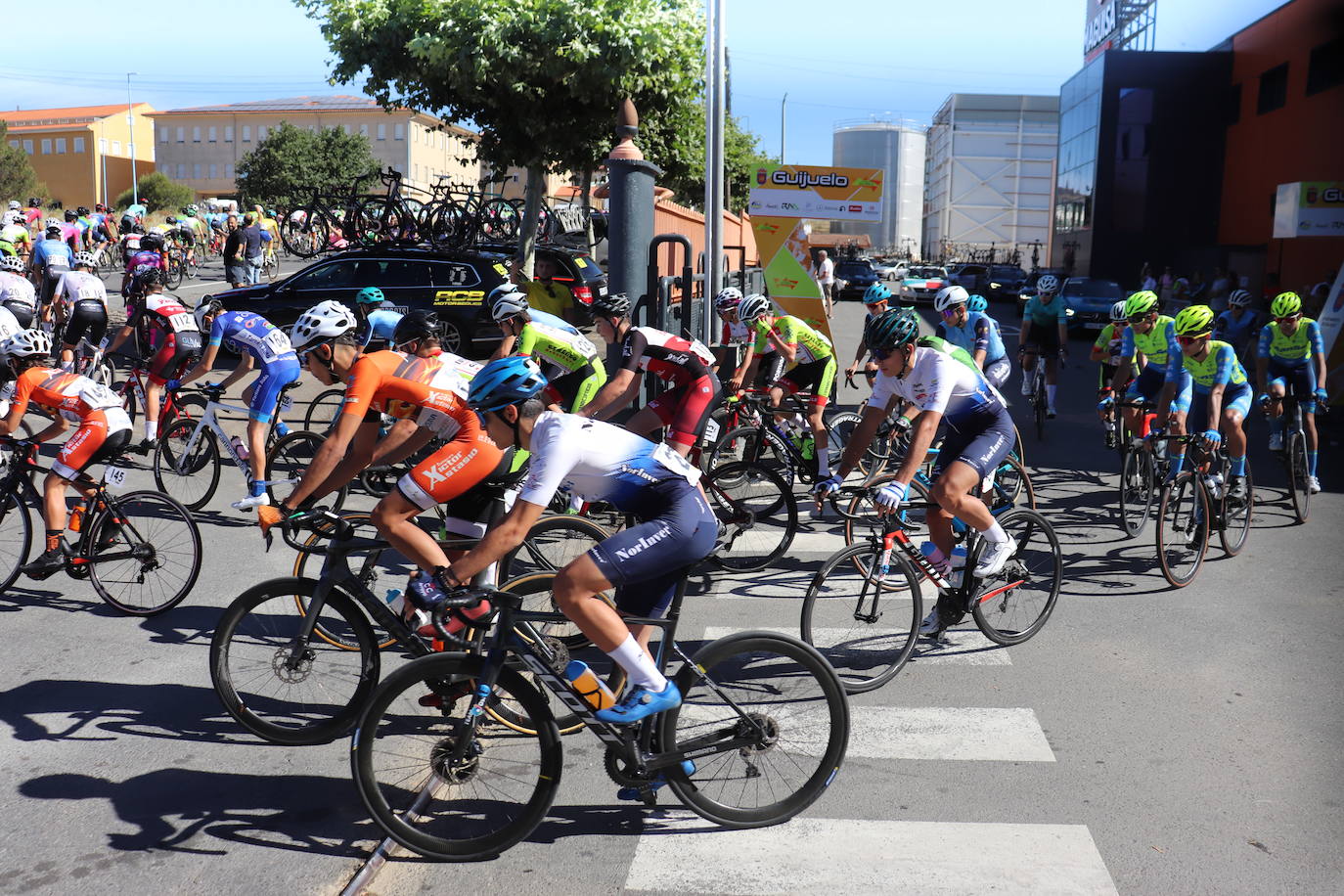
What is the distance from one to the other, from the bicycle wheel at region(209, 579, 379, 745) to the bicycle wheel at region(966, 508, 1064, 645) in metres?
3.33

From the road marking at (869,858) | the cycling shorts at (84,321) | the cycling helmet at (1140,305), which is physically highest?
the cycling helmet at (1140,305)

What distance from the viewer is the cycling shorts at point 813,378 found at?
10.4 metres

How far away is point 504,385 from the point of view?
416 cm

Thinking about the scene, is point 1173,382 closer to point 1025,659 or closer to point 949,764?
point 1025,659

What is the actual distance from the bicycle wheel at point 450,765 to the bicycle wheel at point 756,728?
0.51 m

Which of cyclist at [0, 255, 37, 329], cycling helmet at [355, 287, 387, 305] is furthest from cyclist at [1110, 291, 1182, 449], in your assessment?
cyclist at [0, 255, 37, 329]

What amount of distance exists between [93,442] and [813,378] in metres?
6.26

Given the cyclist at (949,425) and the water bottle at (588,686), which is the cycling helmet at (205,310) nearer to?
the cyclist at (949,425)

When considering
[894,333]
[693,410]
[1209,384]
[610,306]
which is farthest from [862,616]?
[1209,384]

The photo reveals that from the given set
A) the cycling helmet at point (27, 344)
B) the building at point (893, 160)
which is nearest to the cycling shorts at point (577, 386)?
the cycling helmet at point (27, 344)

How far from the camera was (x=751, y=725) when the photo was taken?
4.30 metres

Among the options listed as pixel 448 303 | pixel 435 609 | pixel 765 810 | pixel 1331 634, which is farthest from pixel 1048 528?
pixel 448 303

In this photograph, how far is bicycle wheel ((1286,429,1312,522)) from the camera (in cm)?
980

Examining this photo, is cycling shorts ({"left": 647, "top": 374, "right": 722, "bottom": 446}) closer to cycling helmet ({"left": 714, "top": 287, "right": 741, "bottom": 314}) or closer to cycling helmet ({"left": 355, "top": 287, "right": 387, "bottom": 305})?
cycling helmet ({"left": 714, "top": 287, "right": 741, "bottom": 314})
